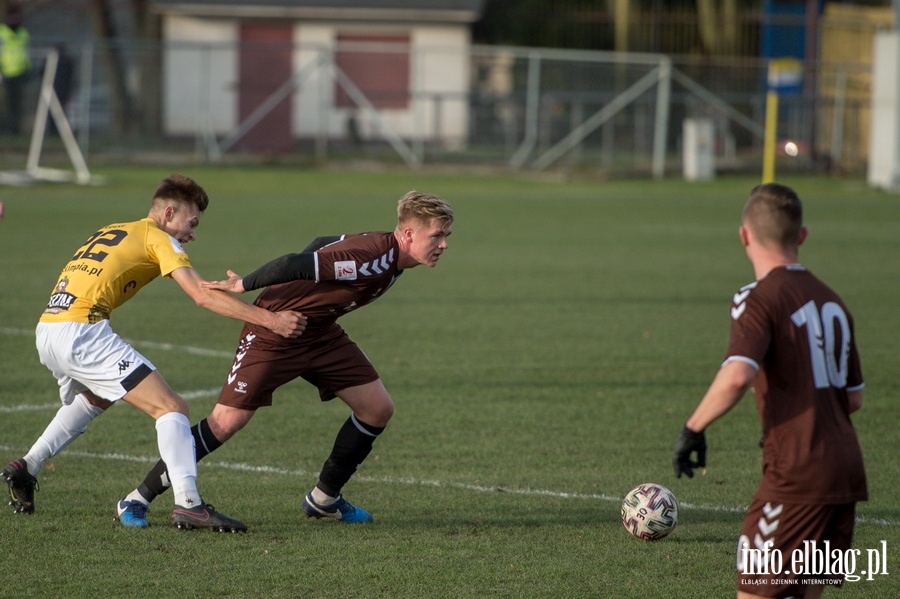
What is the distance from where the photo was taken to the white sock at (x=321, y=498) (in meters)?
5.98

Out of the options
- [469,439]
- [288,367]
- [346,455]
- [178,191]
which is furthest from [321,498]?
[469,439]

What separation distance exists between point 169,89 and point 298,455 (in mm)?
29055

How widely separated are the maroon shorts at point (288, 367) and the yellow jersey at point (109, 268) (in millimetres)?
560

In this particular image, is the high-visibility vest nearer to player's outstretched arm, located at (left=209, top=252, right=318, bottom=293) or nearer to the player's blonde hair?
player's outstretched arm, located at (left=209, top=252, right=318, bottom=293)

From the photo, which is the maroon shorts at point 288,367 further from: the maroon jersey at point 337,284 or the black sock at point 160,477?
the black sock at point 160,477

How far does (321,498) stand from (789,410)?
2687mm

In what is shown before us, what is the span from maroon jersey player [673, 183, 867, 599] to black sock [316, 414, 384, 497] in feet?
7.46

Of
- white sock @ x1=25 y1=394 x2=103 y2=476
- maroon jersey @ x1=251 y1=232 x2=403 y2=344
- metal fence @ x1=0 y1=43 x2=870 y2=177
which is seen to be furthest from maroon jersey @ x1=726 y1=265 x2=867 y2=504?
metal fence @ x1=0 y1=43 x2=870 y2=177

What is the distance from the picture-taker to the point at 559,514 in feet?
20.3

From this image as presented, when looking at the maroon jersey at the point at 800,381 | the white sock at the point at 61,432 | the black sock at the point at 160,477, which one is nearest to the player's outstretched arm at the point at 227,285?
the black sock at the point at 160,477

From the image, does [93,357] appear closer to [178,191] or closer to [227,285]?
[227,285]

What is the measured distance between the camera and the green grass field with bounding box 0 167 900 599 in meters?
5.23

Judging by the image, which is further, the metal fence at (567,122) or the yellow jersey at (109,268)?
the metal fence at (567,122)

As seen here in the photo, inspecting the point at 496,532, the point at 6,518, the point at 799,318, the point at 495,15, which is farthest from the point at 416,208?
the point at 495,15
